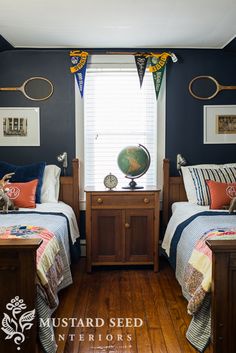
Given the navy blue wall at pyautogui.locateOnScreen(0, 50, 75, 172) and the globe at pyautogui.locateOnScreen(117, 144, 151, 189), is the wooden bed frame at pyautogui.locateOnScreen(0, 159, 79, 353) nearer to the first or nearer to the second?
the globe at pyautogui.locateOnScreen(117, 144, 151, 189)

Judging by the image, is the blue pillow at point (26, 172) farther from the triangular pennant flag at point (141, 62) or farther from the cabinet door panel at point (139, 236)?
the triangular pennant flag at point (141, 62)

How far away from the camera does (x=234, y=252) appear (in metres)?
1.80

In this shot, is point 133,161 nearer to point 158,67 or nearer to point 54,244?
point 158,67

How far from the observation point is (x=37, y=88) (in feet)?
12.8

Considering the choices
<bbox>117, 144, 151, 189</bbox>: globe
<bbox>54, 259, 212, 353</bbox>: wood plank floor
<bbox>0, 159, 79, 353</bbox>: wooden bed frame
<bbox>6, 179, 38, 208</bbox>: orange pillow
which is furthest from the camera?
<bbox>117, 144, 151, 189</bbox>: globe

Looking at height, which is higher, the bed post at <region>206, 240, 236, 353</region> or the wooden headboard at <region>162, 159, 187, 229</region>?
the wooden headboard at <region>162, 159, 187, 229</region>

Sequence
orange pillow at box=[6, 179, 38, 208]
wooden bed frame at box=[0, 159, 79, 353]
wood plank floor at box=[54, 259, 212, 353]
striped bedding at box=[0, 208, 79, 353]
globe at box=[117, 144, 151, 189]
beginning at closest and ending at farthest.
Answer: wooden bed frame at box=[0, 159, 79, 353] → striped bedding at box=[0, 208, 79, 353] → wood plank floor at box=[54, 259, 212, 353] → orange pillow at box=[6, 179, 38, 208] → globe at box=[117, 144, 151, 189]

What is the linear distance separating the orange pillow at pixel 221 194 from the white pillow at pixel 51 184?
1595mm

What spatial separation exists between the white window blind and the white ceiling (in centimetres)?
38

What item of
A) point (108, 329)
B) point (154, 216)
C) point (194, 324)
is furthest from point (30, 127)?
point (194, 324)

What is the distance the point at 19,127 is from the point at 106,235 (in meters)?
1.55

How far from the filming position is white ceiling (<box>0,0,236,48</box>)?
277 cm

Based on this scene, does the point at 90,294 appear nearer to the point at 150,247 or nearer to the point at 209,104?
the point at 150,247

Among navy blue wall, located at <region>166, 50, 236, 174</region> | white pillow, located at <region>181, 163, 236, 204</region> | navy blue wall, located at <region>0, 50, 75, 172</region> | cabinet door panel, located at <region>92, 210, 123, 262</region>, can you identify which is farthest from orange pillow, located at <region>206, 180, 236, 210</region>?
navy blue wall, located at <region>0, 50, 75, 172</region>
